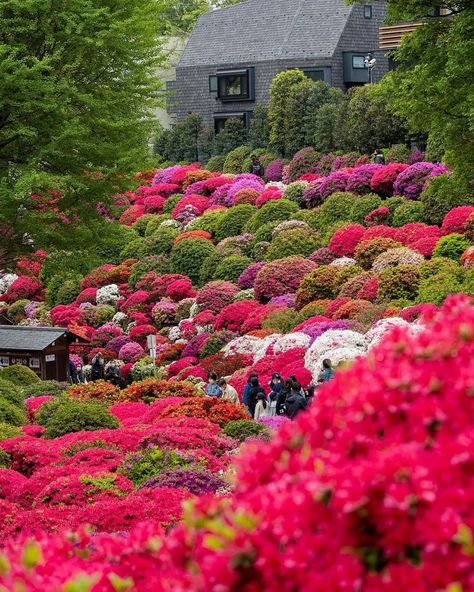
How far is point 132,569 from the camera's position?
4.60 m

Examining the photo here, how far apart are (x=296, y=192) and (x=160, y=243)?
534 cm

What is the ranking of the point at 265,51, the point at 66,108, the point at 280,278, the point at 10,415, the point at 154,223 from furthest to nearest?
the point at 265,51 → the point at 154,223 → the point at 280,278 → the point at 66,108 → the point at 10,415

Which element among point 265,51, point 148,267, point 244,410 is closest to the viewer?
point 244,410

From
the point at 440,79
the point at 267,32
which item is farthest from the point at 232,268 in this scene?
the point at 267,32

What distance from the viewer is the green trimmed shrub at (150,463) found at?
43.7 ft

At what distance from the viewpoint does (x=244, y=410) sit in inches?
753

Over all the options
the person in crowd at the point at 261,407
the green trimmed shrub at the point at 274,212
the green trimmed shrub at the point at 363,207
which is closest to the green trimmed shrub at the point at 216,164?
the green trimmed shrub at the point at 274,212

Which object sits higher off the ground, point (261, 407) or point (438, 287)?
point (438, 287)

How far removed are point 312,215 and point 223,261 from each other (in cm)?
346

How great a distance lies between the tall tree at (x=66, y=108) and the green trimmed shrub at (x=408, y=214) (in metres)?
12.2

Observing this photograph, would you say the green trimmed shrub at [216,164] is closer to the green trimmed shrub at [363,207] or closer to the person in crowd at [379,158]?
the person in crowd at [379,158]

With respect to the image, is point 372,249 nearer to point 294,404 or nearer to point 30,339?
point 30,339

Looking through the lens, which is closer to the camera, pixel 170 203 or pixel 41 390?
pixel 41 390

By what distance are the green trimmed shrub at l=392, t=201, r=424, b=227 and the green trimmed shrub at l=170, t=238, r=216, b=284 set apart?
7.14 meters
